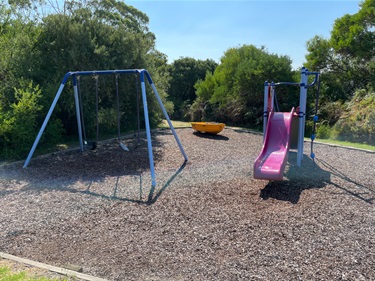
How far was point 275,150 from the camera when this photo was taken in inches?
253

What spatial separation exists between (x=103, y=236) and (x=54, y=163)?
14.1ft

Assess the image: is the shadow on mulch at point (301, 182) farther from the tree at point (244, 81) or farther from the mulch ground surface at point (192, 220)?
the tree at point (244, 81)

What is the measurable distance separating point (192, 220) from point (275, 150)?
2.86m

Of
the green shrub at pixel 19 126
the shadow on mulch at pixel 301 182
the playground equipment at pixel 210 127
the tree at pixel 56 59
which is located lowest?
the shadow on mulch at pixel 301 182

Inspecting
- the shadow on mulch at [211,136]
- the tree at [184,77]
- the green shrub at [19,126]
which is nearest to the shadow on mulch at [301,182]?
the shadow on mulch at [211,136]

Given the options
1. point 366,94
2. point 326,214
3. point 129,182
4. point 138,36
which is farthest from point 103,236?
point 366,94

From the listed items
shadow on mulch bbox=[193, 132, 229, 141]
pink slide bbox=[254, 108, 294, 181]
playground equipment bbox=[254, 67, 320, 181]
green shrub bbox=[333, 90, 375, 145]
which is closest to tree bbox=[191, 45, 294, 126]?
green shrub bbox=[333, 90, 375, 145]

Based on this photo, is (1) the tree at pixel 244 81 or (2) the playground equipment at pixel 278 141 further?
(1) the tree at pixel 244 81

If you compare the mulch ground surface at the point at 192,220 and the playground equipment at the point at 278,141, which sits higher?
the playground equipment at the point at 278,141

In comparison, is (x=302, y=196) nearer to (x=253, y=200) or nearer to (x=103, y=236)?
(x=253, y=200)

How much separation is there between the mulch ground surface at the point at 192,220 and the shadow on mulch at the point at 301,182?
0.02 meters

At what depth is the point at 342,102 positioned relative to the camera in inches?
581

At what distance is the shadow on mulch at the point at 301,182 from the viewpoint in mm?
5203

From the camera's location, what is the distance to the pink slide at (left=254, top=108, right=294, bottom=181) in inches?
215
